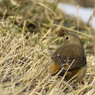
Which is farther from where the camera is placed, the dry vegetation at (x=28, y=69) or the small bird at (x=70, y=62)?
the small bird at (x=70, y=62)

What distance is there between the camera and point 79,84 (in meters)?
3.64

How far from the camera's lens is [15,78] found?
2682 millimetres

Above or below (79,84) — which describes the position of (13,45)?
above

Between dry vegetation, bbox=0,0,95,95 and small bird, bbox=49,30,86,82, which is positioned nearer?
dry vegetation, bbox=0,0,95,95

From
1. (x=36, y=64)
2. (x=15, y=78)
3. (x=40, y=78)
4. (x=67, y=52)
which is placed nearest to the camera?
(x=15, y=78)

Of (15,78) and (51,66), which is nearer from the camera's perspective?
(15,78)

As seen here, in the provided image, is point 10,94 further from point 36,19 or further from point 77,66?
point 36,19

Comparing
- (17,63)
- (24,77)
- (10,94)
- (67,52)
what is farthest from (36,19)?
(10,94)

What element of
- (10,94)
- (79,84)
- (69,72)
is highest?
(10,94)

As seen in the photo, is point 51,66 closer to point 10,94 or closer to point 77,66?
point 77,66

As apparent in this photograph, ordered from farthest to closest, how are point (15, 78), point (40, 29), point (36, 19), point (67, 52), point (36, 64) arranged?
point (36, 19) → point (40, 29) → point (67, 52) → point (36, 64) → point (15, 78)

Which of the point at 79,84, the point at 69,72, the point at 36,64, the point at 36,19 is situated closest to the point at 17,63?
the point at 36,64

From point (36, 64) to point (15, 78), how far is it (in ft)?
1.79

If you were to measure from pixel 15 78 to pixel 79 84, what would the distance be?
4.26 feet
